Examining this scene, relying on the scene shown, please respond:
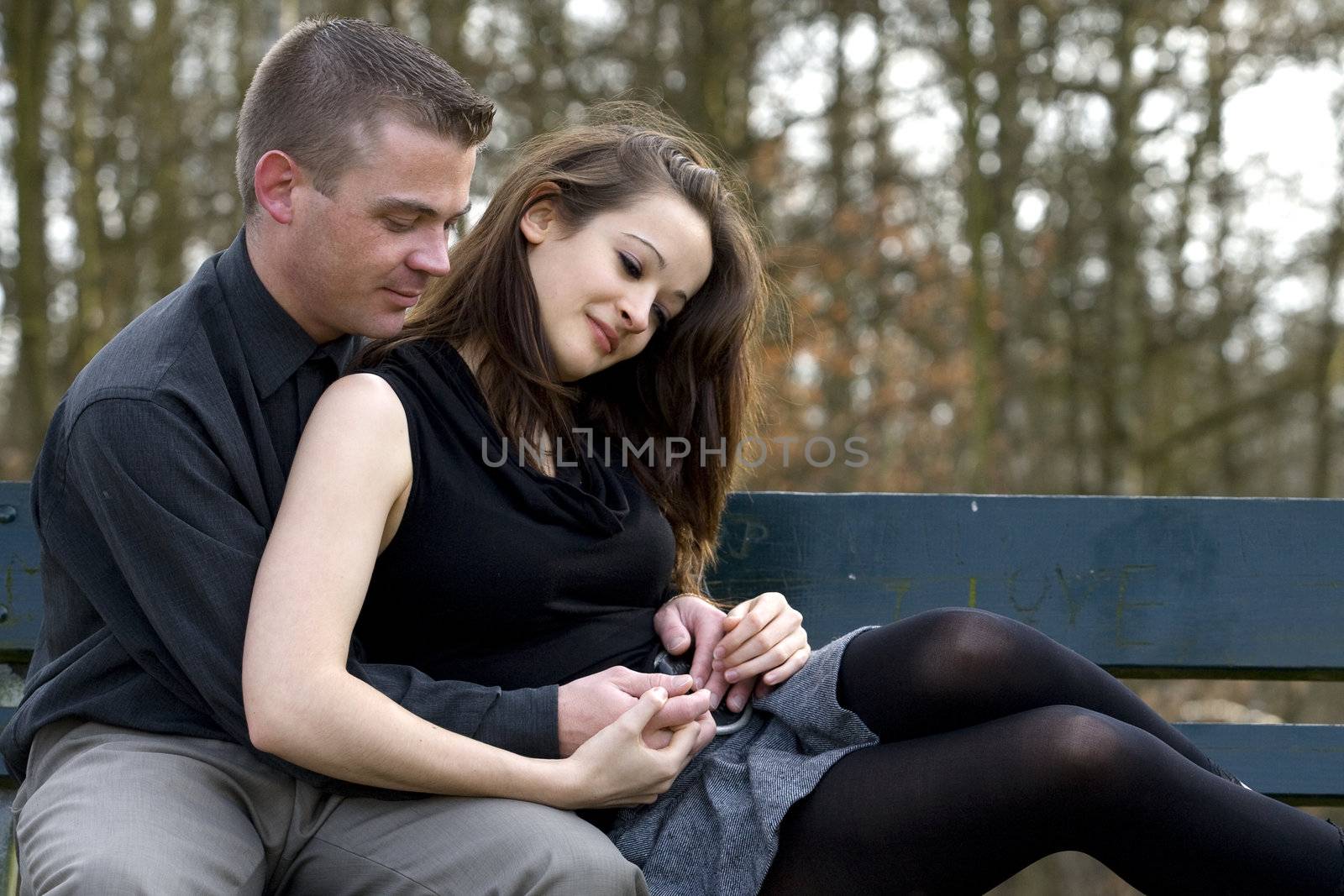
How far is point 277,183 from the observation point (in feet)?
6.75

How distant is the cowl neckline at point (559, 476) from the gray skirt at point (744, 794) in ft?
1.27

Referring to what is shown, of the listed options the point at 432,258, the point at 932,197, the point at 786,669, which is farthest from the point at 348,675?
the point at 932,197

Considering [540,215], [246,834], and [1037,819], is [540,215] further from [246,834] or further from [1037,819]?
[1037,819]

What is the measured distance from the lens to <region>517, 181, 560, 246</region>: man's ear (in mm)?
2355

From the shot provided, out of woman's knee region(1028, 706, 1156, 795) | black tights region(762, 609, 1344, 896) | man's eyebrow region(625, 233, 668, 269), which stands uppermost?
man's eyebrow region(625, 233, 668, 269)

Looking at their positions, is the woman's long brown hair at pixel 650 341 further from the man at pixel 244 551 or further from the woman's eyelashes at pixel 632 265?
the man at pixel 244 551

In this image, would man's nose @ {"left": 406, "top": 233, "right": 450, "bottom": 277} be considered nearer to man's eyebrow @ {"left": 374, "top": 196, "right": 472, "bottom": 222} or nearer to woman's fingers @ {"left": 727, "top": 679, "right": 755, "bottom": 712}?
man's eyebrow @ {"left": 374, "top": 196, "right": 472, "bottom": 222}

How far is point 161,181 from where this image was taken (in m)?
9.60

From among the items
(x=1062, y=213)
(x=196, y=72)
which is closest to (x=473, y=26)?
(x=196, y=72)

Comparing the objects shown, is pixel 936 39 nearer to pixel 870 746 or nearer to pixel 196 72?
pixel 196 72

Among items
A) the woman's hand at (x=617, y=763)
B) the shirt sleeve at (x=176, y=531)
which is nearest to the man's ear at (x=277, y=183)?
the shirt sleeve at (x=176, y=531)

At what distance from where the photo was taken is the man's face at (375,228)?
204 cm

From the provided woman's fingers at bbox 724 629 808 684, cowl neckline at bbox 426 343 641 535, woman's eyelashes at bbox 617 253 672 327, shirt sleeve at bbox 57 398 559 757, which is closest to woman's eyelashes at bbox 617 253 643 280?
woman's eyelashes at bbox 617 253 672 327

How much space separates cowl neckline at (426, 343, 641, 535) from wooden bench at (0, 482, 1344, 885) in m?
0.45
